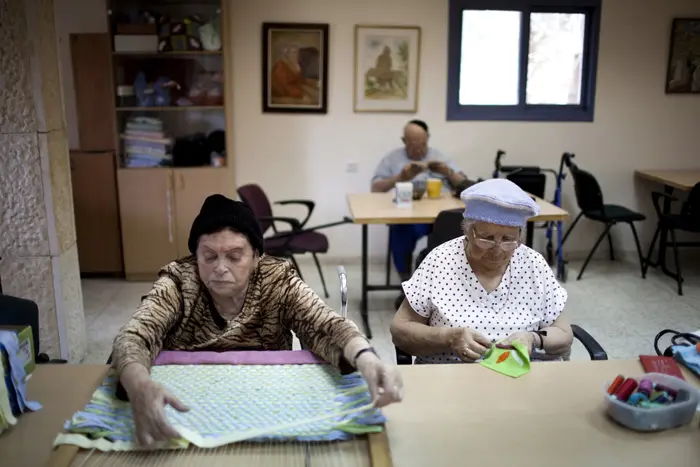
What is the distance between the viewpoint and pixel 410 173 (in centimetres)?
445

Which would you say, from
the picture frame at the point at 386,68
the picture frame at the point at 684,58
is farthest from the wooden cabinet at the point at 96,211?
the picture frame at the point at 684,58

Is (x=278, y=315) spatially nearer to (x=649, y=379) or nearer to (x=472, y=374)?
(x=472, y=374)

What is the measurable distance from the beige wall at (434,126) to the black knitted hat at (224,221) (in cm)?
343

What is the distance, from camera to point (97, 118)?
5.02 m

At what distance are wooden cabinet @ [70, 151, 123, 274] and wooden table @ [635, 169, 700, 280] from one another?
167 inches

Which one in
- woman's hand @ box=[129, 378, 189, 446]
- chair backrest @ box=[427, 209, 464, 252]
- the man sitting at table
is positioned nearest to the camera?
woman's hand @ box=[129, 378, 189, 446]

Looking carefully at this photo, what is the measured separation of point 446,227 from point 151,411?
203cm

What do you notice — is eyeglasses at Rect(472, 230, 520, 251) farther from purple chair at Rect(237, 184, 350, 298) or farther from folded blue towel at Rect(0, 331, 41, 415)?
purple chair at Rect(237, 184, 350, 298)

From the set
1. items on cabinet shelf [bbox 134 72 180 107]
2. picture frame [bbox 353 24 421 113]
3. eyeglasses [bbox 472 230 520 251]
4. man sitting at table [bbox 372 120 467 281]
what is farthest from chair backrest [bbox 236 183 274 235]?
eyeglasses [bbox 472 230 520 251]

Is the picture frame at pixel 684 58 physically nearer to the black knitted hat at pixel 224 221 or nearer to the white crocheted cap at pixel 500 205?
the white crocheted cap at pixel 500 205

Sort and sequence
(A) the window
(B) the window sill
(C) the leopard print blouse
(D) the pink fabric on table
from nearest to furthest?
(D) the pink fabric on table → (C) the leopard print blouse → (A) the window → (B) the window sill

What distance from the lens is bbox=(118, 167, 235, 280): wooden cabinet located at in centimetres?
489

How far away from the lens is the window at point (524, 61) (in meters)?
5.25

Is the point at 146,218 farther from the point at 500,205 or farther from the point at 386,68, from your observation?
the point at 500,205
